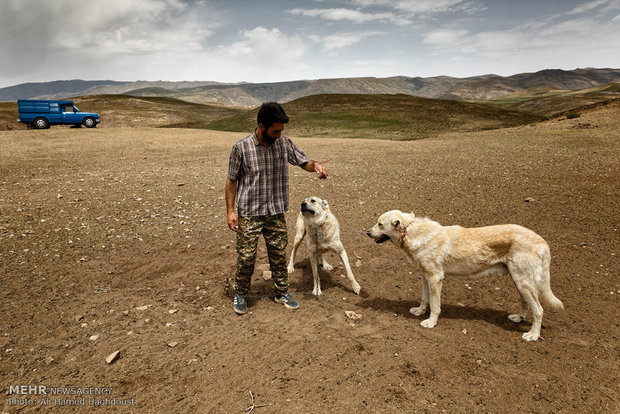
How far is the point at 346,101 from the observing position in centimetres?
5519

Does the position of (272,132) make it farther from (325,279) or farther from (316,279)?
(325,279)

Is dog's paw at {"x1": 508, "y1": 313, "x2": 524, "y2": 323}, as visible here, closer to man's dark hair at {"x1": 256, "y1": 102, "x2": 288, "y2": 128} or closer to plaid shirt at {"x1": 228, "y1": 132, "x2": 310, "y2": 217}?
plaid shirt at {"x1": 228, "y1": 132, "x2": 310, "y2": 217}

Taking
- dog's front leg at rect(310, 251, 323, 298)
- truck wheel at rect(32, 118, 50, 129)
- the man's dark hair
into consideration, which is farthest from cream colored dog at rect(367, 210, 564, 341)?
truck wheel at rect(32, 118, 50, 129)

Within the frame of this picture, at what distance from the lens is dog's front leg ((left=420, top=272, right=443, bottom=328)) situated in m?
4.90

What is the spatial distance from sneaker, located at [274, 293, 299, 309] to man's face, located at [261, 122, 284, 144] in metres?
2.65

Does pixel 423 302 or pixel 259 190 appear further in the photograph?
pixel 423 302

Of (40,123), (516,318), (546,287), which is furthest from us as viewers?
(40,123)

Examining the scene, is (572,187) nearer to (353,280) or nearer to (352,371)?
(353,280)

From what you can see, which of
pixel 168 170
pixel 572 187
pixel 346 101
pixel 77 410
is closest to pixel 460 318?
pixel 77 410

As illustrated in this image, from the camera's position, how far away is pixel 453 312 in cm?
537

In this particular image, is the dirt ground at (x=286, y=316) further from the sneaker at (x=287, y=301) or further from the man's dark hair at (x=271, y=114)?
the man's dark hair at (x=271, y=114)

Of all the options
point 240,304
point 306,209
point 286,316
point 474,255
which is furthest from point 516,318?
point 240,304

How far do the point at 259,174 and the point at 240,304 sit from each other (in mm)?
2190

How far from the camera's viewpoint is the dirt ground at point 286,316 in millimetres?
3686
